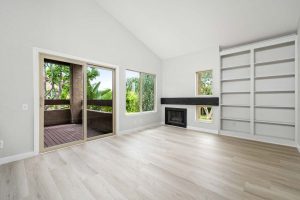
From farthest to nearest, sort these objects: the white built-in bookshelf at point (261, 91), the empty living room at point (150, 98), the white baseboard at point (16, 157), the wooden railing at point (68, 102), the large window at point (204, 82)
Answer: the large window at point (204, 82) < the wooden railing at point (68, 102) < the white built-in bookshelf at point (261, 91) < the white baseboard at point (16, 157) < the empty living room at point (150, 98)

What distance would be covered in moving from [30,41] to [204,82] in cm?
490

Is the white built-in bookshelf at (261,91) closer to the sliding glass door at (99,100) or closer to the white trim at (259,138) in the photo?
the white trim at (259,138)

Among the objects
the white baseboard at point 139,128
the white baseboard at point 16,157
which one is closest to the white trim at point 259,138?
the white baseboard at point 139,128

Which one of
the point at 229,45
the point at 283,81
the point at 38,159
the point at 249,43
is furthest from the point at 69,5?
the point at 283,81

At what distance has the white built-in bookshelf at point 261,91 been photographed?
347cm

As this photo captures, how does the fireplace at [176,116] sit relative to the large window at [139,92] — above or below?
below

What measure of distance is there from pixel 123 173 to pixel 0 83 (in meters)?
2.68

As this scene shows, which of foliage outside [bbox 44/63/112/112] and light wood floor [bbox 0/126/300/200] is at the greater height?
foliage outside [bbox 44/63/112/112]

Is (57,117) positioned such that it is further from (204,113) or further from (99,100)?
(204,113)

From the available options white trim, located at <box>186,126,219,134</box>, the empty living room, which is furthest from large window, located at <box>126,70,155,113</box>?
white trim, located at <box>186,126,219,134</box>

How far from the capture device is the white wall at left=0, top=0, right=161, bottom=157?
2500 millimetres

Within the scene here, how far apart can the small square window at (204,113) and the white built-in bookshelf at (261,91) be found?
1.29 feet

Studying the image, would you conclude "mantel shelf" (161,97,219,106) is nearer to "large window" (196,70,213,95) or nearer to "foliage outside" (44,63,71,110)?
"large window" (196,70,213,95)

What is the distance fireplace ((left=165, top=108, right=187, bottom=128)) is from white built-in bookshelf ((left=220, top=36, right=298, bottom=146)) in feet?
4.40
